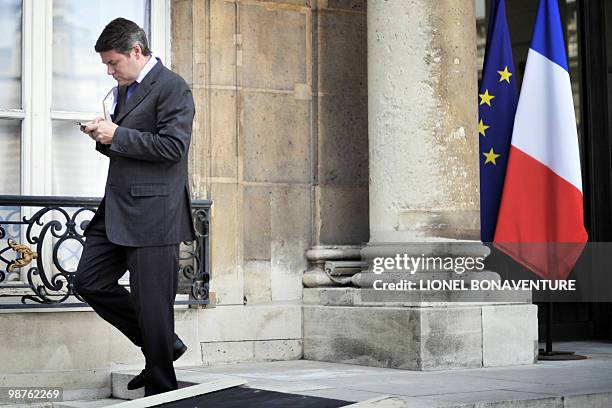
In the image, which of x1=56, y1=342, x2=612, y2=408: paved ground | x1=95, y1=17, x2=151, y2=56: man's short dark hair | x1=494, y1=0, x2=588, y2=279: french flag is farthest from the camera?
x1=494, y1=0, x2=588, y2=279: french flag

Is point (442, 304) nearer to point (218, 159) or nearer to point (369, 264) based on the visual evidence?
point (369, 264)

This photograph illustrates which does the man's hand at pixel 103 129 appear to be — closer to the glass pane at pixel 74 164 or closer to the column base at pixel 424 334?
the glass pane at pixel 74 164

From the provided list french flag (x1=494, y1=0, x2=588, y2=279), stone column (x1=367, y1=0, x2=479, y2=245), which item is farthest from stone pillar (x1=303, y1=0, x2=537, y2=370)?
french flag (x1=494, y1=0, x2=588, y2=279)

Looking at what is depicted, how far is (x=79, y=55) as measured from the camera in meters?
7.82

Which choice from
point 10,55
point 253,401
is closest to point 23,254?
point 10,55

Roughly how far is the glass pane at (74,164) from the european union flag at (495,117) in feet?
8.86

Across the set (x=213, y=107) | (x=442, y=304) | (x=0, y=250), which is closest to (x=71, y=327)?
(x=0, y=250)

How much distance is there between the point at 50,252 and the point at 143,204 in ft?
7.40

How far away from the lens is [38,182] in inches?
297

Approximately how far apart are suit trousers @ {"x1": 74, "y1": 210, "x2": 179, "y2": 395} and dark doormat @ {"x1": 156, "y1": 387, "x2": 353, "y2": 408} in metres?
0.16

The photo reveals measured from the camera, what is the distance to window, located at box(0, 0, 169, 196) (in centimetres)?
755

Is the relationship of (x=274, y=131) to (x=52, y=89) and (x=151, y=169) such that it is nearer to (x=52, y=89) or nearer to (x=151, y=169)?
(x=52, y=89)

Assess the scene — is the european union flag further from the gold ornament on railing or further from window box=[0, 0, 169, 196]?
the gold ornament on railing

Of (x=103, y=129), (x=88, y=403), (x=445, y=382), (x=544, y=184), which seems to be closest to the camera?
(x=103, y=129)
